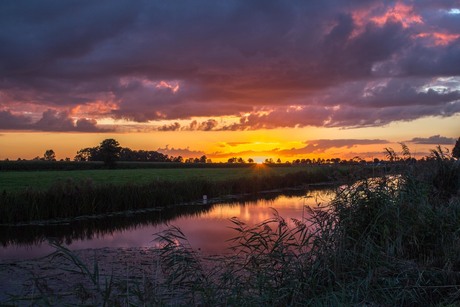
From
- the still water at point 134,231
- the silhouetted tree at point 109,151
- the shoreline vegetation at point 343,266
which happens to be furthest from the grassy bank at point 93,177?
the silhouetted tree at point 109,151

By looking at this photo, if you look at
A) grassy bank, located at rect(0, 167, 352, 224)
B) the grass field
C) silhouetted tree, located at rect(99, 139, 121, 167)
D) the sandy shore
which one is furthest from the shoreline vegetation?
silhouetted tree, located at rect(99, 139, 121, 167)

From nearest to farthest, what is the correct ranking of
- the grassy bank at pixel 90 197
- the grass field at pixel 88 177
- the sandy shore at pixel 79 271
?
the sandy shore at pixel 79 271
the grassy bank at pixel 90 197
the grass field at pixel 88 177

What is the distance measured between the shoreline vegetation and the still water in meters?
2.03

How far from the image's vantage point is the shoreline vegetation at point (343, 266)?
760cm

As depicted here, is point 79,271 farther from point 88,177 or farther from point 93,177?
point 93,177

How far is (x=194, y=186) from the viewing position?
32.7m

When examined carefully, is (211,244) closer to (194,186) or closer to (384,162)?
(384,162)

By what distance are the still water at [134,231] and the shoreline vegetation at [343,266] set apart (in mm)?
2026

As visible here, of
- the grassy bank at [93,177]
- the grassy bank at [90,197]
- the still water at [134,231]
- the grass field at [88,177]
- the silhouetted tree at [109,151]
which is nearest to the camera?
the still water at [134,231]

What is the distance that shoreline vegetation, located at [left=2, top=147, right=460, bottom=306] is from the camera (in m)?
7.60

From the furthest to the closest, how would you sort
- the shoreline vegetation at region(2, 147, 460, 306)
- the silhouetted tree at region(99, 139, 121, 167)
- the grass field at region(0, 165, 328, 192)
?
the silhouetted tree at region(99, 139, 121, 167) < the grass field at region(0, 165, 328, 192) < the shoreline vegetation at region(2, 147, 460, 306)

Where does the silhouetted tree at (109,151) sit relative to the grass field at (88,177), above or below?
above

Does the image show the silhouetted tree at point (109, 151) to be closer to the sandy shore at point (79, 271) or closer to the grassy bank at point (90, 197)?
the grassy bank at point (90, 197)

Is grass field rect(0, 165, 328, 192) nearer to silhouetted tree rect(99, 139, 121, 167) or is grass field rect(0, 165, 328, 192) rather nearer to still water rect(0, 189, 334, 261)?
still water rect(0, 189, 334, 261)
